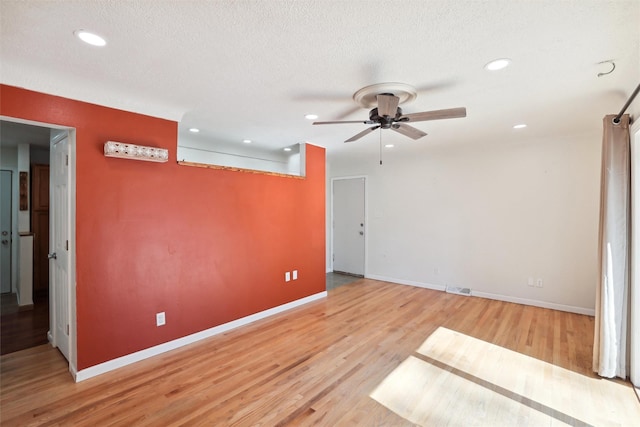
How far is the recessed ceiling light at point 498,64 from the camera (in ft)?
6.43

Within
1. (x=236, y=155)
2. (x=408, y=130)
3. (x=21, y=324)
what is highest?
(x=236, y=155)

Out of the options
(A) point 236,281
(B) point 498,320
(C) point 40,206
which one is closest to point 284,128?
(A) point 236,281

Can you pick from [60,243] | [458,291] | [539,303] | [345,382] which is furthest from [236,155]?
[539,303]

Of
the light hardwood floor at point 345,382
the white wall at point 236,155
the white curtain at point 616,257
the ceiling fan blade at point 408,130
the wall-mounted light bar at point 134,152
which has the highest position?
the white wall at point 236,155

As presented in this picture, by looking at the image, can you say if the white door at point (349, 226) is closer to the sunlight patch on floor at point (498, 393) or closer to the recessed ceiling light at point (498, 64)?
the sunlight patch on floor at point (498, 393)

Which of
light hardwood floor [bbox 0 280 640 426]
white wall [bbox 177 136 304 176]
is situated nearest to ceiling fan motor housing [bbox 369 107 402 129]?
white wall [bbox 177 136 304 176]

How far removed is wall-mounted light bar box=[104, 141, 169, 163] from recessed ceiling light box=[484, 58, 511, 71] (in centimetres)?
286

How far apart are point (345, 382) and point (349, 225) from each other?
13.7 ft

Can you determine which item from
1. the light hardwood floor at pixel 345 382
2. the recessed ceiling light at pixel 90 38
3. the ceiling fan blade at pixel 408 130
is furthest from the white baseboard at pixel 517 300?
the recessed ceiling light at pixel 90 38

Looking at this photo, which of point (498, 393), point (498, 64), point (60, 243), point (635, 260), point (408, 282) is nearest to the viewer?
point (498, 64)

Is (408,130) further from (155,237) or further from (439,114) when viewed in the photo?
(155,237)

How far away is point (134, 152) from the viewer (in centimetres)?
261

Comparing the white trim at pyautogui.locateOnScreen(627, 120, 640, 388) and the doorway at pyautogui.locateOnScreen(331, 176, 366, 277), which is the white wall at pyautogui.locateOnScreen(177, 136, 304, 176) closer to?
the doorway at pyautogui.locateOnScreen(331, 176, 366, 277)

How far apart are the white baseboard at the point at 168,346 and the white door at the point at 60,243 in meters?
0.39
